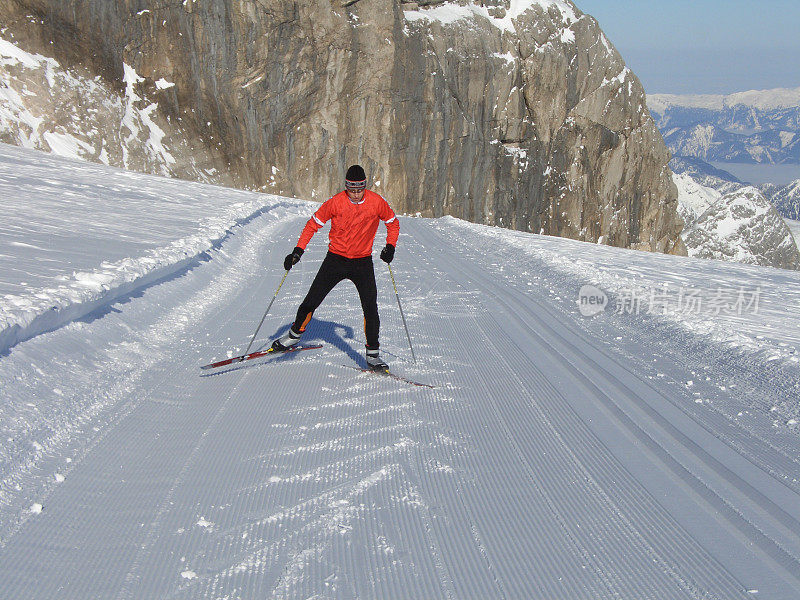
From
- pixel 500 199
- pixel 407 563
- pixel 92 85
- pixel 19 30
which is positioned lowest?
pixel 407 563

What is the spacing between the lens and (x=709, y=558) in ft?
9.94

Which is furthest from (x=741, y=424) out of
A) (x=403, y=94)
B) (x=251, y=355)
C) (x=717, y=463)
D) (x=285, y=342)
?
(x=403, y=94)

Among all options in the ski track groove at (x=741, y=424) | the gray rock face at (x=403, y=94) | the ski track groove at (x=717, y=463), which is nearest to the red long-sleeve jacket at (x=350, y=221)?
the ski track groove at (x=717, y=463)

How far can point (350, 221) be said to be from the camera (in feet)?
18.2

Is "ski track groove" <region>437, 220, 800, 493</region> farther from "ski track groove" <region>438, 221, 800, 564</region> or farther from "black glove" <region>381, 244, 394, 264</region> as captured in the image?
"black glove" <region>381, 244, 394, 264</region>

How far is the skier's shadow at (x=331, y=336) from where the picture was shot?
6250 millimetres

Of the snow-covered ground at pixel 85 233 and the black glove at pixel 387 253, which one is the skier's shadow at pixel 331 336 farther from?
the snow-covered ground at pixel 85 233

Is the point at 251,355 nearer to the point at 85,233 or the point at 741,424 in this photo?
the point at 741,424

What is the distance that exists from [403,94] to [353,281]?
149 feet

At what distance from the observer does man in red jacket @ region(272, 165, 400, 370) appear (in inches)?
218

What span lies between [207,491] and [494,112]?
54.8 meters

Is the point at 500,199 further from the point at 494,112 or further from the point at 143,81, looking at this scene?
the point at 143,81

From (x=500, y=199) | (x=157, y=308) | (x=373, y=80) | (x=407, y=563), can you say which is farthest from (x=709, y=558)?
(x=500, y=199)

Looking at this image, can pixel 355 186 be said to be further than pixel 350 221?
No
